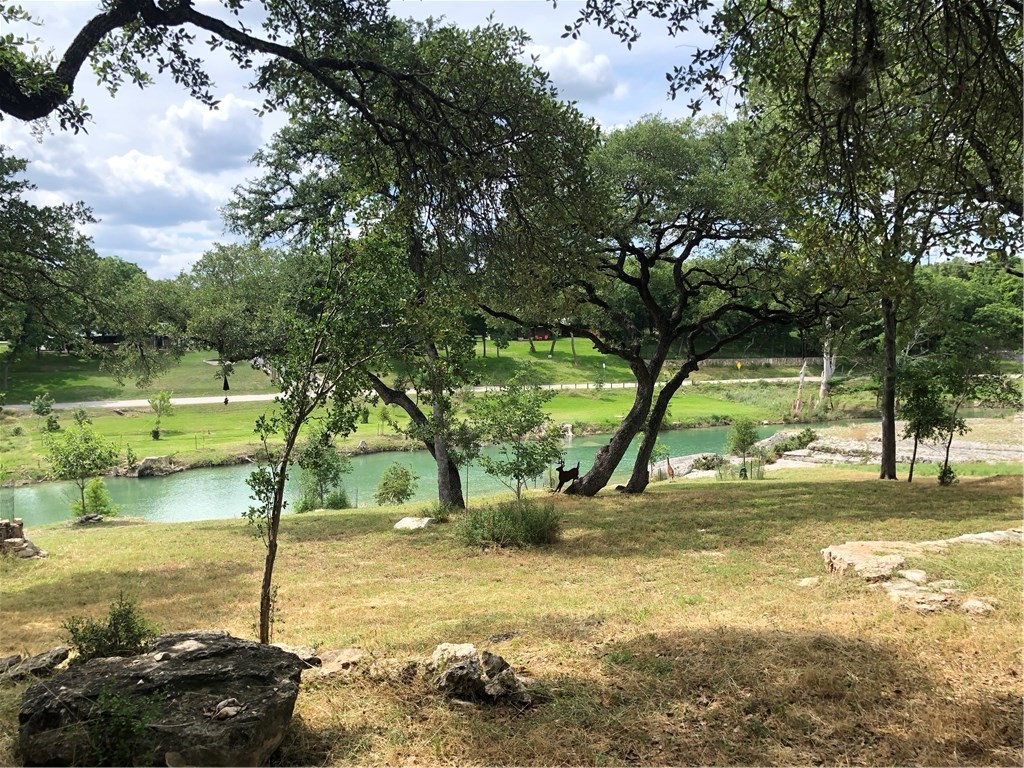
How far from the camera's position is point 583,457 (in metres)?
31.2

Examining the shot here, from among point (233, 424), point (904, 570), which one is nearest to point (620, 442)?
point (904, 570)

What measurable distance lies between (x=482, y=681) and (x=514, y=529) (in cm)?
740

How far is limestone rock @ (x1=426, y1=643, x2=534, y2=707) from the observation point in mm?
4375

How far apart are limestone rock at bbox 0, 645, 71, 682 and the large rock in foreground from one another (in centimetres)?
174

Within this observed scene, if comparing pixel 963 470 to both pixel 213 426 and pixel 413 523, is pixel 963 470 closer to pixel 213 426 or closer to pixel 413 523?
pixel 413 523

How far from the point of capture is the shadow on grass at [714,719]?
361 centimetres

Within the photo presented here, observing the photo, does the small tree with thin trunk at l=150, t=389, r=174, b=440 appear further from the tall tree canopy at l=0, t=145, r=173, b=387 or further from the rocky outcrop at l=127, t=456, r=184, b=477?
the tall tree canopy at l=0, t=145, r=173, b=387

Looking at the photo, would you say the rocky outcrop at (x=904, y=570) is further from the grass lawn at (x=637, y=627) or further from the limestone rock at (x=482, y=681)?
the limestone rock at (x=482, y=681)

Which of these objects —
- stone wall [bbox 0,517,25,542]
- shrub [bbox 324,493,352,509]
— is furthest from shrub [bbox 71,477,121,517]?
stone wall [bbox 0,517,25,542]

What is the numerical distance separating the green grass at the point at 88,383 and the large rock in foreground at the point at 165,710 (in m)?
44.7

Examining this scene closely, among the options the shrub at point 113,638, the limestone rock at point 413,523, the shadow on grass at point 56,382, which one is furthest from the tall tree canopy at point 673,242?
the shadow on grass at point 56,382

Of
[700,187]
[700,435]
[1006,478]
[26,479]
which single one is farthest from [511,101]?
[700,435]

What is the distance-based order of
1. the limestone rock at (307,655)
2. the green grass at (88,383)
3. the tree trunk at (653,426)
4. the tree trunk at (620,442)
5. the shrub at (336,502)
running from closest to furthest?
the limestone rock at (307,655) < the tree trunk at (620,442) < the tree trunk at (653,426) < the shrub at (336,502) < the green grass at (88,383)

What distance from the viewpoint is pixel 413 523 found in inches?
575
